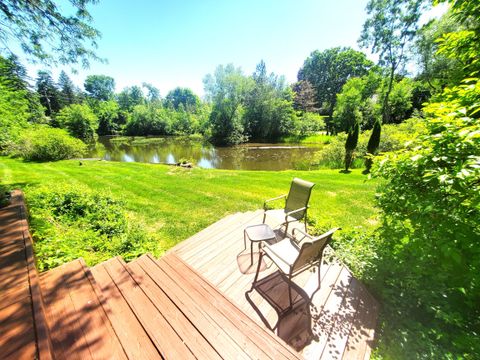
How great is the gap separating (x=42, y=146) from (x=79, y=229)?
468 inches

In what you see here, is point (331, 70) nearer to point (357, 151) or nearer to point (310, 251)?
point (357, 151)

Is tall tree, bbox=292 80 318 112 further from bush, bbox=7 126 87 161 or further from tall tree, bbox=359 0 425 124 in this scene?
bush, bbox=7 126 87 161

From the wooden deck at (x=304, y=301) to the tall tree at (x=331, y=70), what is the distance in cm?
3742

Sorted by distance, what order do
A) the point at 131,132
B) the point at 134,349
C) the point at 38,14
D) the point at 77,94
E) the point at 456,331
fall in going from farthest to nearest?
1. the point at 77,94
2. the point at 131,132
3. the point at 38,14
4. the point at 456,331
5. the point at 134,349

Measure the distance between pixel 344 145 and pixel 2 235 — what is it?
12.6 metres

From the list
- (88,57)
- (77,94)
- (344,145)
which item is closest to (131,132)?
(77,94)

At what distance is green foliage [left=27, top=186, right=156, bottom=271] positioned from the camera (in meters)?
2.57

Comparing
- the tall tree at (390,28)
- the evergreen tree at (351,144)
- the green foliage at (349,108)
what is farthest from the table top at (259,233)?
the green foliage at (349,108)

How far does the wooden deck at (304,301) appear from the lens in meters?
1.84

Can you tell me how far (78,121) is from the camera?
26.3 m

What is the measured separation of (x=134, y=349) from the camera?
140 centimetres

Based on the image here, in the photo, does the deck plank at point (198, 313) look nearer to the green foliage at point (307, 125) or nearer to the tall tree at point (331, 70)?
the green foliage at point (307, 125)

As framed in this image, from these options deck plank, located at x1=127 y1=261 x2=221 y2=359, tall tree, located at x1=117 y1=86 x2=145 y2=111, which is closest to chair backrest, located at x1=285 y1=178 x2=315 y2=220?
deck plank, located at x1=127 y1=261 x2=221 y2=359

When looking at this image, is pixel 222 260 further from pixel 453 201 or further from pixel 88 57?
pixel 88 57
